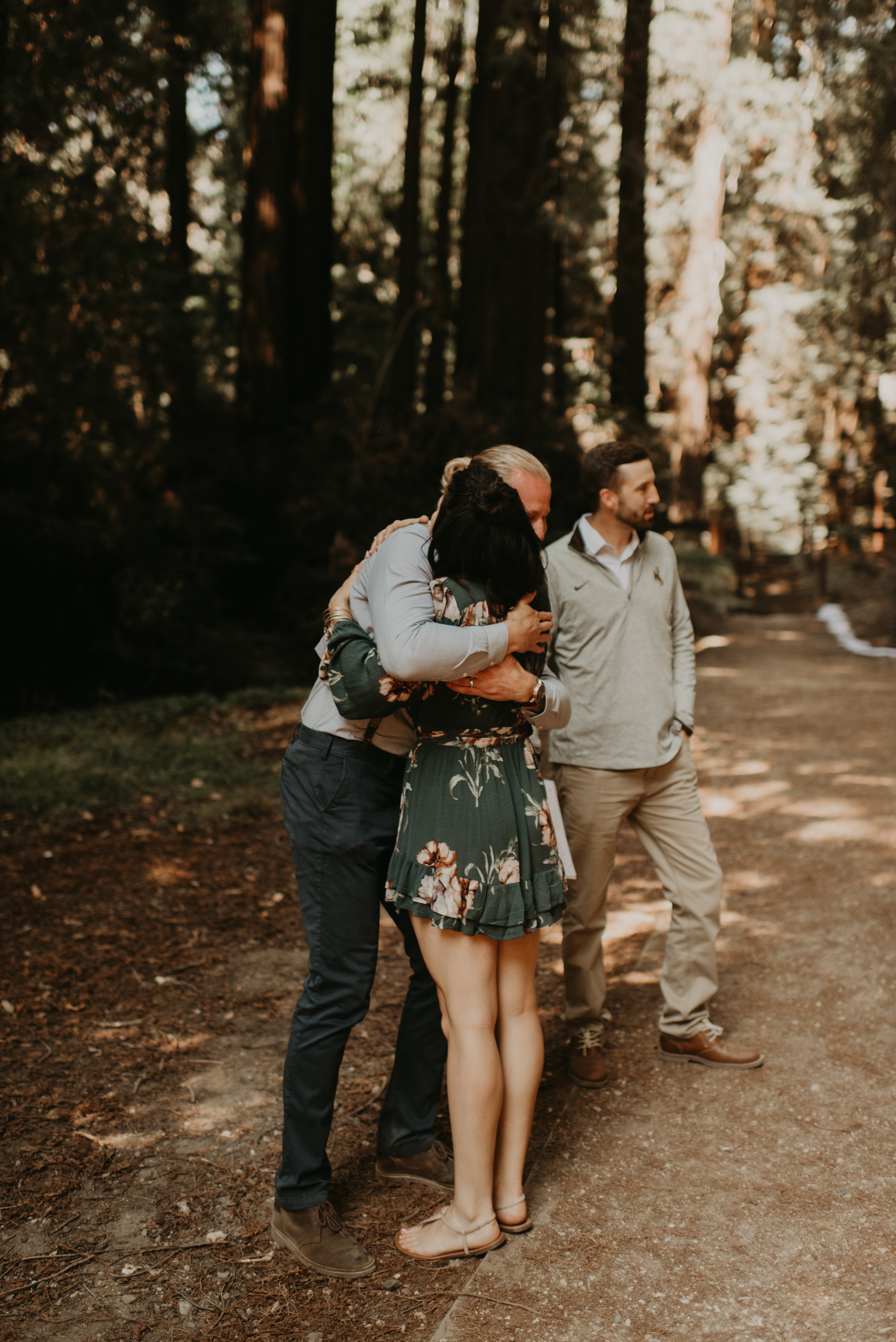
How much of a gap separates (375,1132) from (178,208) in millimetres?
15881

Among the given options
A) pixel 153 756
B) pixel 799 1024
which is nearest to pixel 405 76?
pixel 153 756

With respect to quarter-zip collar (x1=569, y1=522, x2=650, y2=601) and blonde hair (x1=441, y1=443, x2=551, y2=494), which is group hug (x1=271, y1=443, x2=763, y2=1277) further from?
quarter-zip collar (x1=569, y1=522, x2=650, y2=601)

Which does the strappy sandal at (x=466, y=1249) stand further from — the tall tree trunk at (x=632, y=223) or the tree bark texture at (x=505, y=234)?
the tall tree trunk at (x=632, y=223)

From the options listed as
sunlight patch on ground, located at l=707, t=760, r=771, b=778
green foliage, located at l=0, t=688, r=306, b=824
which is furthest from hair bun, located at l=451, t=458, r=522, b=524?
sunlight patch on ground, located at l=707, t=760, r=771, b=778

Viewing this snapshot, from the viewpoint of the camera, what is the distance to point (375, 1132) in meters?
3.75

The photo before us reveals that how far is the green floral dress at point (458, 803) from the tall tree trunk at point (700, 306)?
54.8 ft

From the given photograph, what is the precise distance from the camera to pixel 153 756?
8.65m

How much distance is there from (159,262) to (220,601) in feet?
12.0

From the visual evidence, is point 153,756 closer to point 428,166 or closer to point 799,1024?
point 799,1024

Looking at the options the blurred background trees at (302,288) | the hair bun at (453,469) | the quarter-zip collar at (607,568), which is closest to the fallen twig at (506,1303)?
the hair bun at (453,469)

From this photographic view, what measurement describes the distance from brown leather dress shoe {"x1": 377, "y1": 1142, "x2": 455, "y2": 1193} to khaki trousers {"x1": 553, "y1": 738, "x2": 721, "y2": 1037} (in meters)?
0.81

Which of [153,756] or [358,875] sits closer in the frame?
[358,875]

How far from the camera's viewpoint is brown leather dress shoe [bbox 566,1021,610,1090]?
3.89 meters

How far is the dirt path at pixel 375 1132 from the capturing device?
281 centimetres
